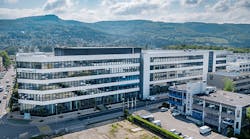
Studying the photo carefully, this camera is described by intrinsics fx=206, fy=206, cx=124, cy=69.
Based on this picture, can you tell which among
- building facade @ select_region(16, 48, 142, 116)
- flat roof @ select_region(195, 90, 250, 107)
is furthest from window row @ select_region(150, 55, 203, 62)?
flat roof @ select_region(195, 90, 250, 107)

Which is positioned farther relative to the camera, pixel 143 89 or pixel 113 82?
pixel 143 89

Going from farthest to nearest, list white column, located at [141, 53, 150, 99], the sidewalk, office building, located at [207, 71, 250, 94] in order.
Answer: office building, located at [207, 71, 250, 94] → white column, located at [141, 53, 150, 99] → the sidewalk

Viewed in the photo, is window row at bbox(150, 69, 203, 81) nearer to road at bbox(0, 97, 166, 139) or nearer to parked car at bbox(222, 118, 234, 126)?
road at bbox(0, 97, 166, 139)

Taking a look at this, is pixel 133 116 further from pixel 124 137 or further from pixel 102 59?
pixel 102 59

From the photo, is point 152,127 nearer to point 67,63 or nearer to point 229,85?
point 67,63

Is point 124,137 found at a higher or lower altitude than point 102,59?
lower

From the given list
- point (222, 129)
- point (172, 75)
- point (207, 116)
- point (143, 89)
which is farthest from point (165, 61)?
point (222, 129)

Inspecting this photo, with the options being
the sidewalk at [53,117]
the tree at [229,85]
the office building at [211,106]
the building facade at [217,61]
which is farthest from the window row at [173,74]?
the sidewalk at [53,117]
